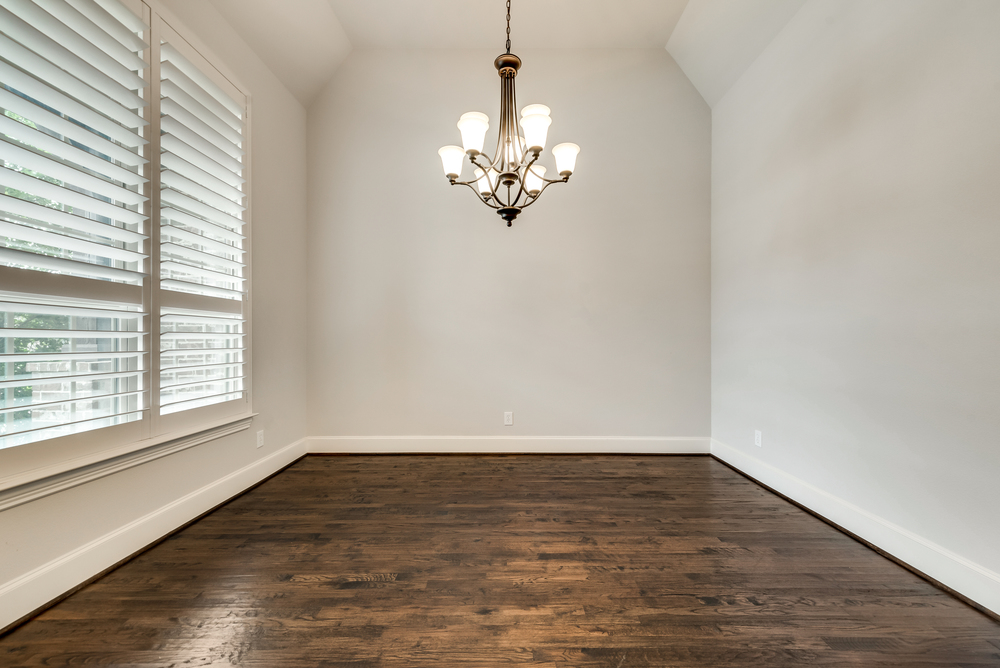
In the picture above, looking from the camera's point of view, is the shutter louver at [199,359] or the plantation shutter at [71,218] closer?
the plantation shutter at [71,218]

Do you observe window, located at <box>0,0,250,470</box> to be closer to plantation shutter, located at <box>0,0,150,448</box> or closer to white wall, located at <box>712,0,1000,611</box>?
plantation shutter, located at <box>0,0,150,448</box>

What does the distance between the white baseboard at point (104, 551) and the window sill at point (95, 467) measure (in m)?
0.28

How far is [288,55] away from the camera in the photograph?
9.72ft

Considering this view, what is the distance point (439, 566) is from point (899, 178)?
277 cm

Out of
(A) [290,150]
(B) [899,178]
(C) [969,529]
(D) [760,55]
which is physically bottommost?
(C) [969,529]

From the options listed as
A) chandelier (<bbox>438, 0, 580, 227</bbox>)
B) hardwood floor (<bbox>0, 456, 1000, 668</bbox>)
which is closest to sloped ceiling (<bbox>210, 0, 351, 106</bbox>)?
chandelier (<bbox>438, 0, 580, 227</bbox>)

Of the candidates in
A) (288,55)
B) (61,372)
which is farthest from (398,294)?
(61,372)

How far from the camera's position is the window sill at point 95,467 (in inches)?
56.3

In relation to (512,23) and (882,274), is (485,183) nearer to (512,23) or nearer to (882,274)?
(512,23)

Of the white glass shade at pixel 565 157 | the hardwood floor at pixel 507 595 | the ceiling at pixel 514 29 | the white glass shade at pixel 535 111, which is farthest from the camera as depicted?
the ceiling at pixel 514 29

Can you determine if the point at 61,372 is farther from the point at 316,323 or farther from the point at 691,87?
the point at 691,87

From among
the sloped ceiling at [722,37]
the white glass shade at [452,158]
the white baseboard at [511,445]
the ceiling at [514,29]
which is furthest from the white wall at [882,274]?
the white glass shade at [452,158]

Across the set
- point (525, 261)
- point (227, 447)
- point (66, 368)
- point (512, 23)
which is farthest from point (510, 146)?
point (227, 447)

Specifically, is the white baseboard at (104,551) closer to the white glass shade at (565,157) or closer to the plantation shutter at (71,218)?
the plantation shutter at (71,218)
